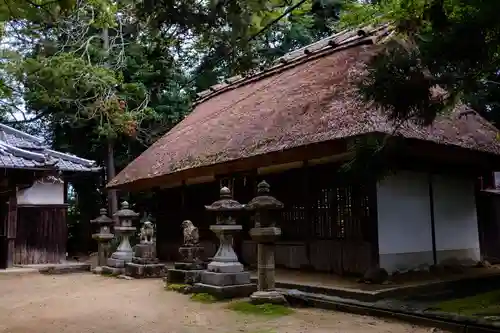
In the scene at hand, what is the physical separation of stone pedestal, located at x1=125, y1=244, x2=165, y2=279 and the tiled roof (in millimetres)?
3782

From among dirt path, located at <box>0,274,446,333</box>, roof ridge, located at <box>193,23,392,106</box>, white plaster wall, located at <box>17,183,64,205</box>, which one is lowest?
dirt path, located at <box>0,274,446,333</box>

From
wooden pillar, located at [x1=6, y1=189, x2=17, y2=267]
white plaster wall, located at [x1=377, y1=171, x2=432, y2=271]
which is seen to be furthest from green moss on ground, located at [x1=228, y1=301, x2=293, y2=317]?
wooden pillar, located at [x1=6, y1=189, x2=17, y2=267]

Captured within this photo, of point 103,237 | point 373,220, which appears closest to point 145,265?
point 103,237

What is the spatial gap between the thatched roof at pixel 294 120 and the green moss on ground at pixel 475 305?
7.86ft

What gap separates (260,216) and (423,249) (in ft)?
12.2

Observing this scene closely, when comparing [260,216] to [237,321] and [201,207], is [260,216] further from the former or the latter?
[201,207]

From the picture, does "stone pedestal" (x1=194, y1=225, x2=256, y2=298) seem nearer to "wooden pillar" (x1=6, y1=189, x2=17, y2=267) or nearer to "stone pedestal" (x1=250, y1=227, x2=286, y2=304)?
"stone pedestal" (x1=250, y1=227, x2=286, y2=304)

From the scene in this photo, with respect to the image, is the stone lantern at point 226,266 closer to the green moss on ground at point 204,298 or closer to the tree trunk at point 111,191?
the green moss on ground at point 204,298

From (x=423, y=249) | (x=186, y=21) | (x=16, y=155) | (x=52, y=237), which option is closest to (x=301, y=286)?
(x=423, y=249)

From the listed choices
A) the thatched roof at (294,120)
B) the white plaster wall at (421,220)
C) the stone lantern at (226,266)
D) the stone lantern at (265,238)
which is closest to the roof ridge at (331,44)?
the thatched roof at (294,120)

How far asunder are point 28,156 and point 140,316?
805 cm

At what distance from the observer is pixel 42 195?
15.7 m

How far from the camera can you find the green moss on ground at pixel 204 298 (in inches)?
304

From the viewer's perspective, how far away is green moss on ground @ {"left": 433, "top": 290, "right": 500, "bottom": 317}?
5859mm
